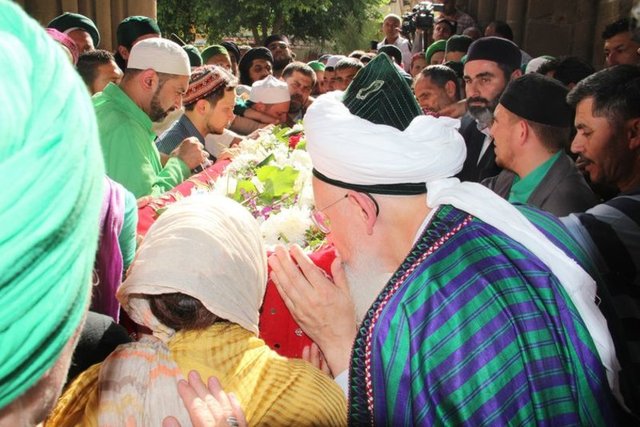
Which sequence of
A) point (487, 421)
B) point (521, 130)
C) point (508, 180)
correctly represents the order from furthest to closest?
point (508, 180) < point (521, 130) < point (487, 421)

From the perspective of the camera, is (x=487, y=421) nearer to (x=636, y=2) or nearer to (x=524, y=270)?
(x=524, y=270)

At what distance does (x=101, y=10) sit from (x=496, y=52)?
18.0 ft

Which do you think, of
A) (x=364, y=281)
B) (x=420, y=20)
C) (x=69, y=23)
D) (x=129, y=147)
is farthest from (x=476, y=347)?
(x=420, y=20)

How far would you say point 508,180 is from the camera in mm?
4141

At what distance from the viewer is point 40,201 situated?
60cm

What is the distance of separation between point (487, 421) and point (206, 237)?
3.09 feet

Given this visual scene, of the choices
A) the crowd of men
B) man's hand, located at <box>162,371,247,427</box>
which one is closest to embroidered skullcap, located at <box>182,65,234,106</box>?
the crowd of men

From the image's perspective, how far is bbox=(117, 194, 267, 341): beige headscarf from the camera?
1.76 m

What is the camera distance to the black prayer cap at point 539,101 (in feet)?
12.0

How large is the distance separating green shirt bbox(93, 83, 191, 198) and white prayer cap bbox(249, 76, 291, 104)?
8.98 feet

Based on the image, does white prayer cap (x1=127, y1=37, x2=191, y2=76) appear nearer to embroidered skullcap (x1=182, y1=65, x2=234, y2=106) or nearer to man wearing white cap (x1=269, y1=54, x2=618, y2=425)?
embroidered skullcap (x1=182, y1=65, x2=234, y2=106)

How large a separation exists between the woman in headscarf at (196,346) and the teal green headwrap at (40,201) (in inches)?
36.4

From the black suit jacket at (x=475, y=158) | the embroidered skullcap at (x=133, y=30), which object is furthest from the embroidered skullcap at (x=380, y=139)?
the embroidered skullcap at (x=133, y=30)

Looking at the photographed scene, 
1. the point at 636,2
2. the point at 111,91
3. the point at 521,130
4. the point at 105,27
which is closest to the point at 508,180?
the point at 521,130
